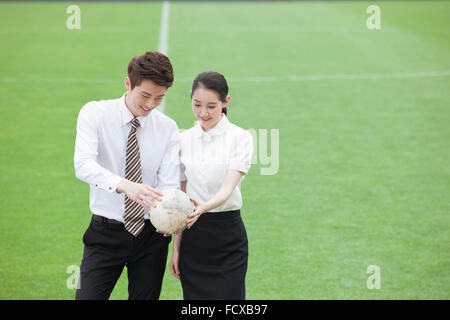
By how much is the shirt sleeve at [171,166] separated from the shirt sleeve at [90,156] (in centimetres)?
39

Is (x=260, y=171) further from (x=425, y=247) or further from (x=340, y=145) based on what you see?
(x=425, y=247)

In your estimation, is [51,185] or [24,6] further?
[24,6]

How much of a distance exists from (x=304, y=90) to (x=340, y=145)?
348cm

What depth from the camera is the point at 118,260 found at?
3.71 m

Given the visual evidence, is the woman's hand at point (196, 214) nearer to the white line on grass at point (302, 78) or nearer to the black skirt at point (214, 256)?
the black skirt at point (214, 256)

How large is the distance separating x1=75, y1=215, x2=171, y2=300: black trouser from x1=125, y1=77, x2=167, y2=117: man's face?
0.70m

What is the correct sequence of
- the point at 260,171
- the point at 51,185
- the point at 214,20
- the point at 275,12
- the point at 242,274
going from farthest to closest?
1. the point at 275,12
2. the point at 214,20
3. the point at 260,171
4. the point at 51,185
5. the point at 242,274

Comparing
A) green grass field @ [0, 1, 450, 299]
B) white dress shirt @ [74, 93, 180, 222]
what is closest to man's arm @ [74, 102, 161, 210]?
white dress shirt @ [74, 93, 180, 222]

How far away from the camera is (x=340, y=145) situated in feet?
32.0

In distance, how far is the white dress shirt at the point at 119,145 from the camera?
142 inches

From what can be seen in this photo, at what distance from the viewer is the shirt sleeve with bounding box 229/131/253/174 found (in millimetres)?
3765

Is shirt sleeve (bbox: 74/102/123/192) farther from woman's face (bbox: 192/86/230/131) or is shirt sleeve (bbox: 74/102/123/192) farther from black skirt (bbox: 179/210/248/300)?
black skirt (bbox: 179/210/248/300)

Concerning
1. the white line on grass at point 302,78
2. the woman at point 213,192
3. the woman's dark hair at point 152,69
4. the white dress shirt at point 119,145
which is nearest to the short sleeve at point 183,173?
the woman at point 213,192

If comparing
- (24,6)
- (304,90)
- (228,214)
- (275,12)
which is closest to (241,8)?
(275,12)
